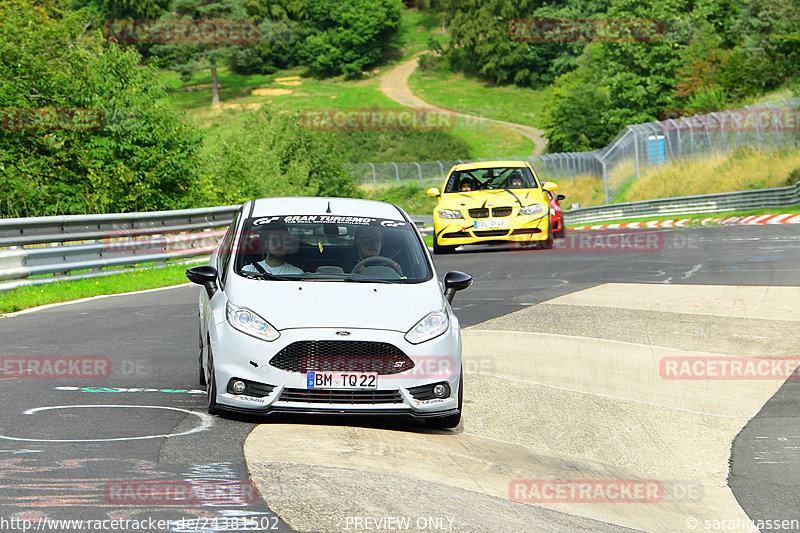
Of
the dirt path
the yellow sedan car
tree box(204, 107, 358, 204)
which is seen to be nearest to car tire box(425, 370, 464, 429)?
the yellow sedan car

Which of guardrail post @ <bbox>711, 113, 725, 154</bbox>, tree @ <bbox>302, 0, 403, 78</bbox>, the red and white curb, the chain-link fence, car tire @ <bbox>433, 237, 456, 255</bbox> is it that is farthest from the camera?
tree @ <bbox>302, 0, 403, 78</bbox>

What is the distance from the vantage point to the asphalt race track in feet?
17.8

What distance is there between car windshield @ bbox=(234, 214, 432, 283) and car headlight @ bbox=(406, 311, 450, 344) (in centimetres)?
56

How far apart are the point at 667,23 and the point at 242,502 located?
78.0 m

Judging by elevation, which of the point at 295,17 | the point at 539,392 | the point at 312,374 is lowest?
the point at 295,17

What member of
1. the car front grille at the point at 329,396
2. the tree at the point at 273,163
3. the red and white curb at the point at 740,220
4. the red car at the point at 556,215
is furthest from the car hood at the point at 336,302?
the tree at the point at 273,163

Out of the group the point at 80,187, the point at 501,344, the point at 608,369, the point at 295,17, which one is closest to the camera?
the point at 608,369

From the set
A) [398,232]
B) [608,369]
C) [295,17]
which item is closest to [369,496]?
[398,232]

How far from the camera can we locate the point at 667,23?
78.6 metres

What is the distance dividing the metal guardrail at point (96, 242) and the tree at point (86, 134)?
6360 mm

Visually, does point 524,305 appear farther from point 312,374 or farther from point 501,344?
point 312,374

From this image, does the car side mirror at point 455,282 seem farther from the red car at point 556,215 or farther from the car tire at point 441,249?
the red car at point 556,215

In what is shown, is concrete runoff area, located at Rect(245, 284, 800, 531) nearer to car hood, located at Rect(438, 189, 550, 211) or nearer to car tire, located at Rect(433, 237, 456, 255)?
car hood, located at Rect(438, 189, 550, 211)

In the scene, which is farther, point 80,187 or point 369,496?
point 80,187
